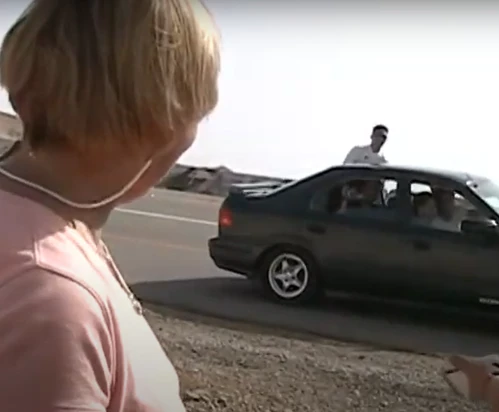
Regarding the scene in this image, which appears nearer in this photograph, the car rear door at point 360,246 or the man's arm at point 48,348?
the man's arm at point 48,348

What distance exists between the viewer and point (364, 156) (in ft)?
19.0

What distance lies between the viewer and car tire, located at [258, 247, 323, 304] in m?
5.73

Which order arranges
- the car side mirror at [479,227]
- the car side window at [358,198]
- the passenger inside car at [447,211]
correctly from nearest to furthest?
1. the car side mirror at [479,227]
2. the passenger inside car at [447,211]
3. the car side window at [358,198]

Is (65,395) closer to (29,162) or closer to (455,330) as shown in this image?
(29,162)

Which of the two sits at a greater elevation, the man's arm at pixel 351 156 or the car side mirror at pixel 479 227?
the man's arm at pixel 351 156

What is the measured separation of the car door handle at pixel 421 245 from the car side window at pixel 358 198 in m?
0.23

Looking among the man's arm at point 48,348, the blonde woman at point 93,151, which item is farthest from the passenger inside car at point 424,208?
the man's arm at point 48,348

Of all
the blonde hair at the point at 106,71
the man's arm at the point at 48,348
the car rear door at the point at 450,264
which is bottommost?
the car rear door at the point at 450,264

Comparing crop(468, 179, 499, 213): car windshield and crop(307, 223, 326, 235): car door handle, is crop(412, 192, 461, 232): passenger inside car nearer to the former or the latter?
crop(468, 179, 499, 213): car windshield

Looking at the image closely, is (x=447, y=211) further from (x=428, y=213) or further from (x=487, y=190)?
(x=487, y=190)

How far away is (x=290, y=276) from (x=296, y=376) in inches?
70.9

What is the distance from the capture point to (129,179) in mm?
914

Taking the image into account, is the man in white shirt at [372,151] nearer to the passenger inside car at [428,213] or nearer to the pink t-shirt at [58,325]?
the passenger inside car at [428,213]

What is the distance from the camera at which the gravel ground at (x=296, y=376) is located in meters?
3.71
